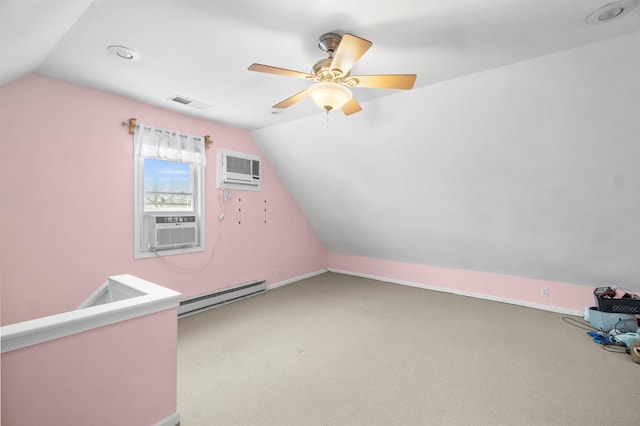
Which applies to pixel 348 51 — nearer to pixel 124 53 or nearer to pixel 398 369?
pixel 124 53

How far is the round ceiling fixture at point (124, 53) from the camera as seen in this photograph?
2.07 meters

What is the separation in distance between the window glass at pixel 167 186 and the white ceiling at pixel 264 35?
0.97 metres

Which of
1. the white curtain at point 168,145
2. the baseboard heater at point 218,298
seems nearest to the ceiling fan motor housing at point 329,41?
the white curtain at point 168,145

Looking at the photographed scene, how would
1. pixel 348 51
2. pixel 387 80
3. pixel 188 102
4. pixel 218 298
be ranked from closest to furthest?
Result: 1. pixel 348 51
2. pixel 387 80
3. pixel 188 102
4. pixel 218 298

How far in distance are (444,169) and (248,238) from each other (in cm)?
282

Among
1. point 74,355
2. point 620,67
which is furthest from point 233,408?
point 620,67

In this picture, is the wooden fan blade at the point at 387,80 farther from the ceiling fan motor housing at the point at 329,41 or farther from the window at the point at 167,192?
the window at the point at 167,192

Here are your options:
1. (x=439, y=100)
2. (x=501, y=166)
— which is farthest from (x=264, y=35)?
(x=501, y=166)

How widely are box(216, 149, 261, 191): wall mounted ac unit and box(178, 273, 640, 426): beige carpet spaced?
1691 mm

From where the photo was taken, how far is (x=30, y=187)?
96.0 inches

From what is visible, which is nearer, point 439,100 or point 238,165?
point 439,100

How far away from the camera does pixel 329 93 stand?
187 centimetres

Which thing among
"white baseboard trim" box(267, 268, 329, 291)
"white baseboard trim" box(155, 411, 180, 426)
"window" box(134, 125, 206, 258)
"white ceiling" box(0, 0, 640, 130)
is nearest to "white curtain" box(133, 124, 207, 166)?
"window" box(134, 125, 206, 258)

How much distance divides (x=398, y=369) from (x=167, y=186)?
10.1ft
